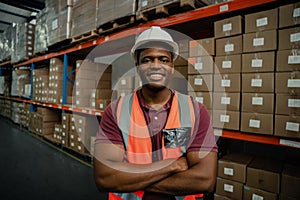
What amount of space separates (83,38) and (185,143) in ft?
9.83

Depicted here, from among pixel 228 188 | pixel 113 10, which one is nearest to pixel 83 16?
pixel 113 10

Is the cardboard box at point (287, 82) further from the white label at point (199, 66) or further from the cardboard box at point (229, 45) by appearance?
the white label at point (199, 66)

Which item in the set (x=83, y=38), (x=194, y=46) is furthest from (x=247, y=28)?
(x=83, y=38)

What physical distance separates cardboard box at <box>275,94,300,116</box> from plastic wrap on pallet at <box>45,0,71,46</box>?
384 centimetres

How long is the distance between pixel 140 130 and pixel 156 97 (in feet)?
0.98

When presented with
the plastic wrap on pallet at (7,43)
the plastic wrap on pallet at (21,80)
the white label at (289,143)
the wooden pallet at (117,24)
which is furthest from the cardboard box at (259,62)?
the plastic wrap on pallet at (7,43)

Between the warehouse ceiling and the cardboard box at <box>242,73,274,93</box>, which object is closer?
the cardboard box at <box>242,73,274,93</box>

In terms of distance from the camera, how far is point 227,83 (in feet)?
6.12

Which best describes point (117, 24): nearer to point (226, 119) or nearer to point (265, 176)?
point (226, 119)

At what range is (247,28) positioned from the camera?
1.77 metres

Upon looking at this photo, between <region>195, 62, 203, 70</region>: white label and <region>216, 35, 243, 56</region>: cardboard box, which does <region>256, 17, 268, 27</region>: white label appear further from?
<region>195, 62, 203, 70</region>: white label

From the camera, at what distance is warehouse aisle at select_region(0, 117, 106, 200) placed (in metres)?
2.53

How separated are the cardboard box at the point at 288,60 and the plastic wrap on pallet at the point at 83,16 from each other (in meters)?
2.76

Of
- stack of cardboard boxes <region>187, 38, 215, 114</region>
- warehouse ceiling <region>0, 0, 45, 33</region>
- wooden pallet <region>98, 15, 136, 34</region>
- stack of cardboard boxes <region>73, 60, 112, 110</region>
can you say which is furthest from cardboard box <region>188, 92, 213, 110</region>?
warehouse ceiling <region>0, 0, 45, 33</region>
